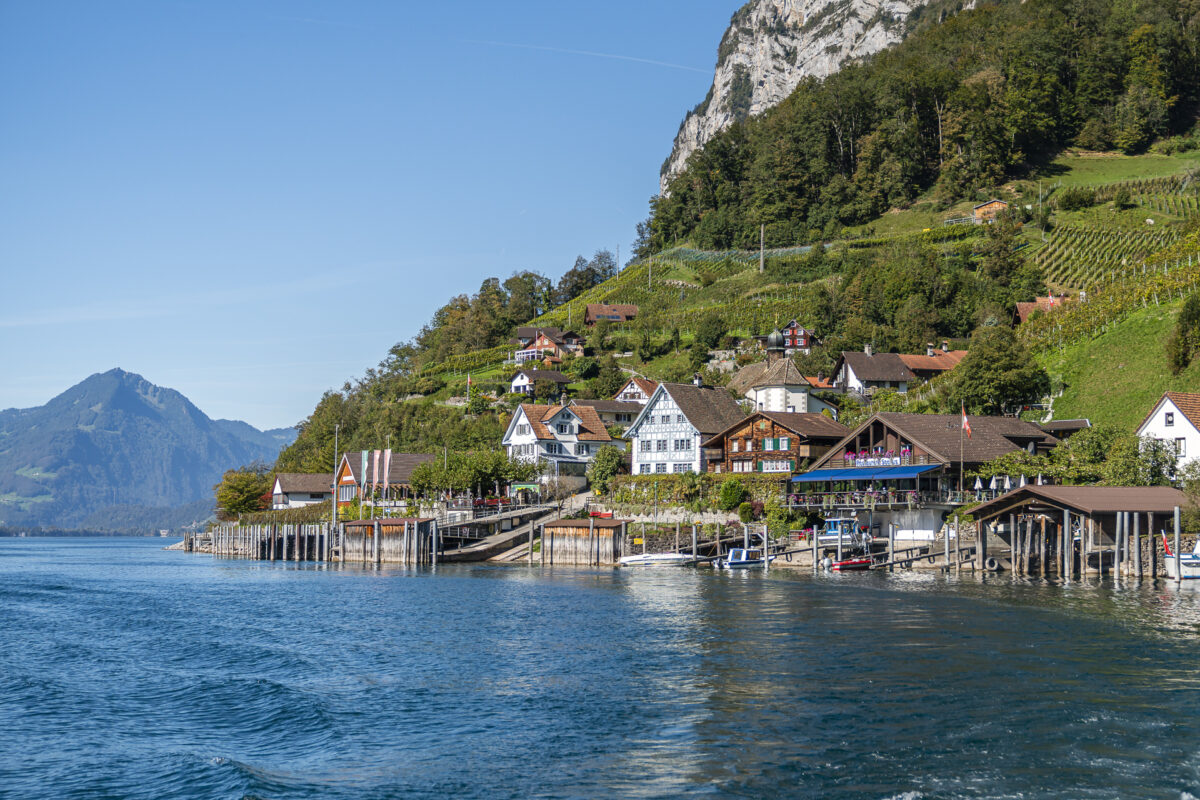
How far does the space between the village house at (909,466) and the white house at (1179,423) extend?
8809mm

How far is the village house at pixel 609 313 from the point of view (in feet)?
527

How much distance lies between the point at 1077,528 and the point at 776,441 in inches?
1125

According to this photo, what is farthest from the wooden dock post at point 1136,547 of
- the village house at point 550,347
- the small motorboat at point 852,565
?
the village house at point 550,347

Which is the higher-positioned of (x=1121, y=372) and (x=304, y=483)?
(x=1121, y=372)

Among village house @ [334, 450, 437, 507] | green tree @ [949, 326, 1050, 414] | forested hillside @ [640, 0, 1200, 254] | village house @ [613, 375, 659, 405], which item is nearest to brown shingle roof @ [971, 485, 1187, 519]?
green tree @ [949, 326, 1050, 414]

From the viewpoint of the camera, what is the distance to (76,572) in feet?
308

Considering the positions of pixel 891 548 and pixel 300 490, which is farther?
pixel 300 490

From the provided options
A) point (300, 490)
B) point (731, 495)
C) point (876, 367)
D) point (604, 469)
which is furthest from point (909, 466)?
point (300, 490)

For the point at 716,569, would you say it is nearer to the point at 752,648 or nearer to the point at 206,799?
the point at 752,648

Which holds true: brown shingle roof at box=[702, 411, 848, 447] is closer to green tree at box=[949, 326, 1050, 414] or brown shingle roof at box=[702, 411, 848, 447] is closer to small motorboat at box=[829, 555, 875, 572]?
green tree at box=[949, 326, 1050, 414]

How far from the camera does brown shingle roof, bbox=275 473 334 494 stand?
434 ft

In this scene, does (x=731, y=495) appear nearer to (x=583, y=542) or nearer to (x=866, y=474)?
(x=866, y=474)

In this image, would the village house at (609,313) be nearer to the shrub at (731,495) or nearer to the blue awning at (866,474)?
the shrub at (731,495)

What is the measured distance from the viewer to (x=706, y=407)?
95.9 m
